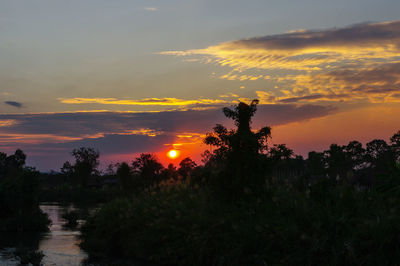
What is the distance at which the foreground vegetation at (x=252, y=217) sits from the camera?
1159 centimetres

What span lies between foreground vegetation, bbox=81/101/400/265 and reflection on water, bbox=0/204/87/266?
1.07 m

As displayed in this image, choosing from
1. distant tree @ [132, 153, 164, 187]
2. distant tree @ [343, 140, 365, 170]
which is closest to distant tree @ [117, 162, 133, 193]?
distant tree @ [132, 153, 164, 187]

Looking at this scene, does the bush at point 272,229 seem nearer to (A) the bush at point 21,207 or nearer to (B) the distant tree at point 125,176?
(A) the bush at point 21,207

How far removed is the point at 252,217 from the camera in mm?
14430

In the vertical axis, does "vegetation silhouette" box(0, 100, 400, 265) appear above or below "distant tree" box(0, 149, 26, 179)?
below

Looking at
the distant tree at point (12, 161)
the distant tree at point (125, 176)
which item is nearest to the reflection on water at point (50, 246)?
the distant tree at point (125, 176)

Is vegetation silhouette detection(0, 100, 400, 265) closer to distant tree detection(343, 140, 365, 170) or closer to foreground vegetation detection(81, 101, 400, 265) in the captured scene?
foreground vegetation detection(81, 101, 400, 265)

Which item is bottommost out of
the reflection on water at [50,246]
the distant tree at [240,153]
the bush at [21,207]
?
the reflection on water at [50,246]

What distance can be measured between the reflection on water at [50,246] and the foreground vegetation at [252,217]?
3.52 feet

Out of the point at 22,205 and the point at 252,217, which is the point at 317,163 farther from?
the point at 252,217

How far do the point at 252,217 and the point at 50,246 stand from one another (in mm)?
12359


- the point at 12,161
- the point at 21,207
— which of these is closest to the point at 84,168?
the point at 12,161

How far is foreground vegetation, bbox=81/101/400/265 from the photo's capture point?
38.0ft

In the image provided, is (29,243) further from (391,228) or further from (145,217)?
(391,228)
